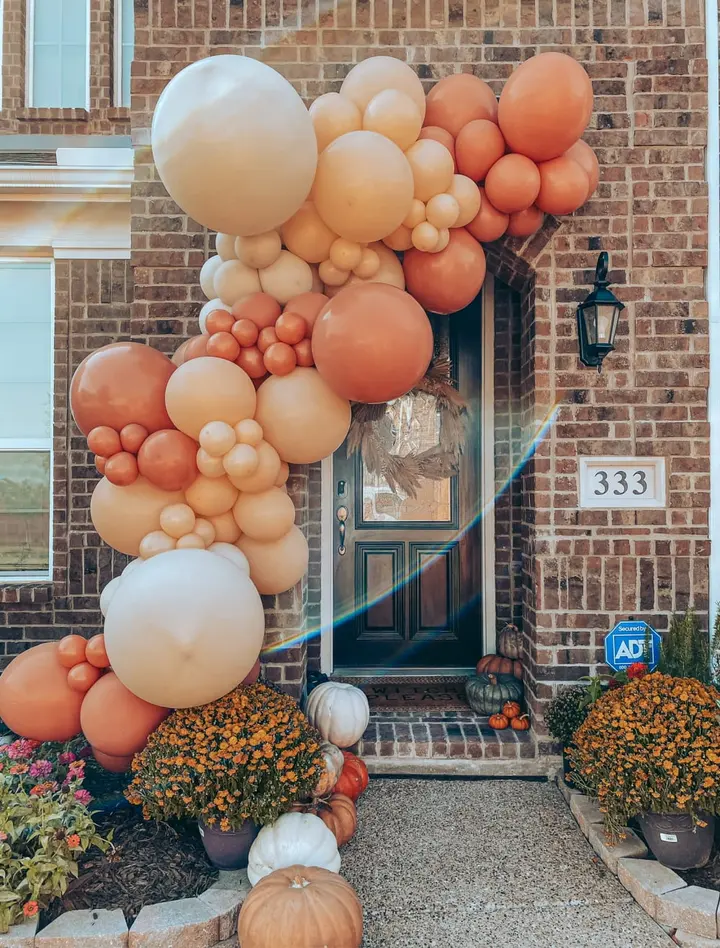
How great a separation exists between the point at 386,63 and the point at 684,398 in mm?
1947

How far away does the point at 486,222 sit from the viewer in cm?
271

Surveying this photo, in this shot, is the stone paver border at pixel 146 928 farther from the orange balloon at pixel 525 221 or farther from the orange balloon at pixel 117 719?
the orange balloon at pixel 525 221

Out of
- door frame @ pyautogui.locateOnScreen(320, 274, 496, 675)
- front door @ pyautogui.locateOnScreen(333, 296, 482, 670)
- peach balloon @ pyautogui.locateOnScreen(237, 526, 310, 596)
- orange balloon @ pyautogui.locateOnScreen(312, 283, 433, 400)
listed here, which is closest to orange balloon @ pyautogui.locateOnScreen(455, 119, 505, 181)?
orange balloon @ pyautogui.locateOnScreen(312, 283, 433, 400)

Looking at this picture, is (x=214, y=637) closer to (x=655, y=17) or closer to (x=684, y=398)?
(x=684, y=398)

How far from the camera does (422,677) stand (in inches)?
155

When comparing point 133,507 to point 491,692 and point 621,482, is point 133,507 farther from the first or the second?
point 621,482

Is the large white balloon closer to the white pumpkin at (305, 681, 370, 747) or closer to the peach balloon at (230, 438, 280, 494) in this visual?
the peach balloon at (230, 438, 280, 494)

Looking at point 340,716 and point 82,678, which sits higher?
point 82,678

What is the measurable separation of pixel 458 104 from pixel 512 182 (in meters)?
0.41

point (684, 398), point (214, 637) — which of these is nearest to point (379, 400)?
point (214, 637)

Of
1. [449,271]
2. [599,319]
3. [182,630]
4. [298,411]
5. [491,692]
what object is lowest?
[491,692]

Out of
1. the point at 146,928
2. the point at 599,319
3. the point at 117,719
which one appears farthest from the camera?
the point at 599,319

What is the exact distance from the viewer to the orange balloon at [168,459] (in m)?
2.40

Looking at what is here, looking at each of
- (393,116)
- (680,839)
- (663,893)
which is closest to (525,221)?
(393,116)
